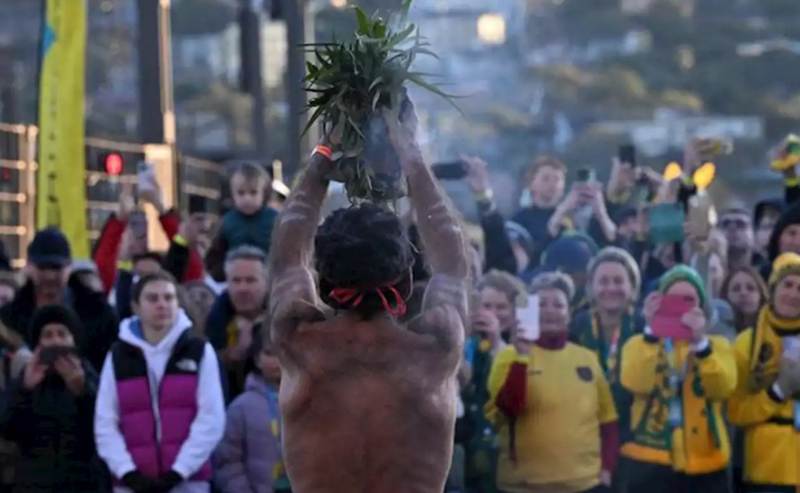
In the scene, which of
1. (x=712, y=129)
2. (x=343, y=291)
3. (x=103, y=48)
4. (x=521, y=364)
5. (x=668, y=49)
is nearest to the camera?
(x=343, y=291)

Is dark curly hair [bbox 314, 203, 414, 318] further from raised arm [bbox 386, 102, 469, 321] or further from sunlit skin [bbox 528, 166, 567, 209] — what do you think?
sunlit skin [bbox 528, 166, 567, 209]

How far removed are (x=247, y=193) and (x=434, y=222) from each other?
5.65 metres

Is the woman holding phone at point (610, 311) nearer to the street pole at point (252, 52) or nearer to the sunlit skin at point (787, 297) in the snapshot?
the sunlit skin at point (787, 297)

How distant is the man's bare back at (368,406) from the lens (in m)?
6.20

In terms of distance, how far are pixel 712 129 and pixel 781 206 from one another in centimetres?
2107

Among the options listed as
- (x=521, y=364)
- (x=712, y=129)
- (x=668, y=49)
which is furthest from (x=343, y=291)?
(x=668, y=49)

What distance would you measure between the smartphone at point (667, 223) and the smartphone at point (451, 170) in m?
1.25

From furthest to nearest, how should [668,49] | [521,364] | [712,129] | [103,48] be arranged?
[103,48], [668,49], [712,129], [521,364]

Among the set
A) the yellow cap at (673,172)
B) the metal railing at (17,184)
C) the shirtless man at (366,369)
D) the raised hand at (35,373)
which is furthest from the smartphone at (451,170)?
the metal railing at (17,184)

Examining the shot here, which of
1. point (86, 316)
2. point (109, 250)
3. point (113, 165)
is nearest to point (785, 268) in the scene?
point (86, 316)

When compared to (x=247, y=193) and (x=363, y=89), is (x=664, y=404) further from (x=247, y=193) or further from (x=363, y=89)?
(x=363, y=89)

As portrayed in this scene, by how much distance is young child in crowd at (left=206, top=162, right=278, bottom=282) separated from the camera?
39.3 ft

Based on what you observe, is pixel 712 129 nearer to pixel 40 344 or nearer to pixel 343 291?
pixel 40 344

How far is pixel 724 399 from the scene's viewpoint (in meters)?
10.5
